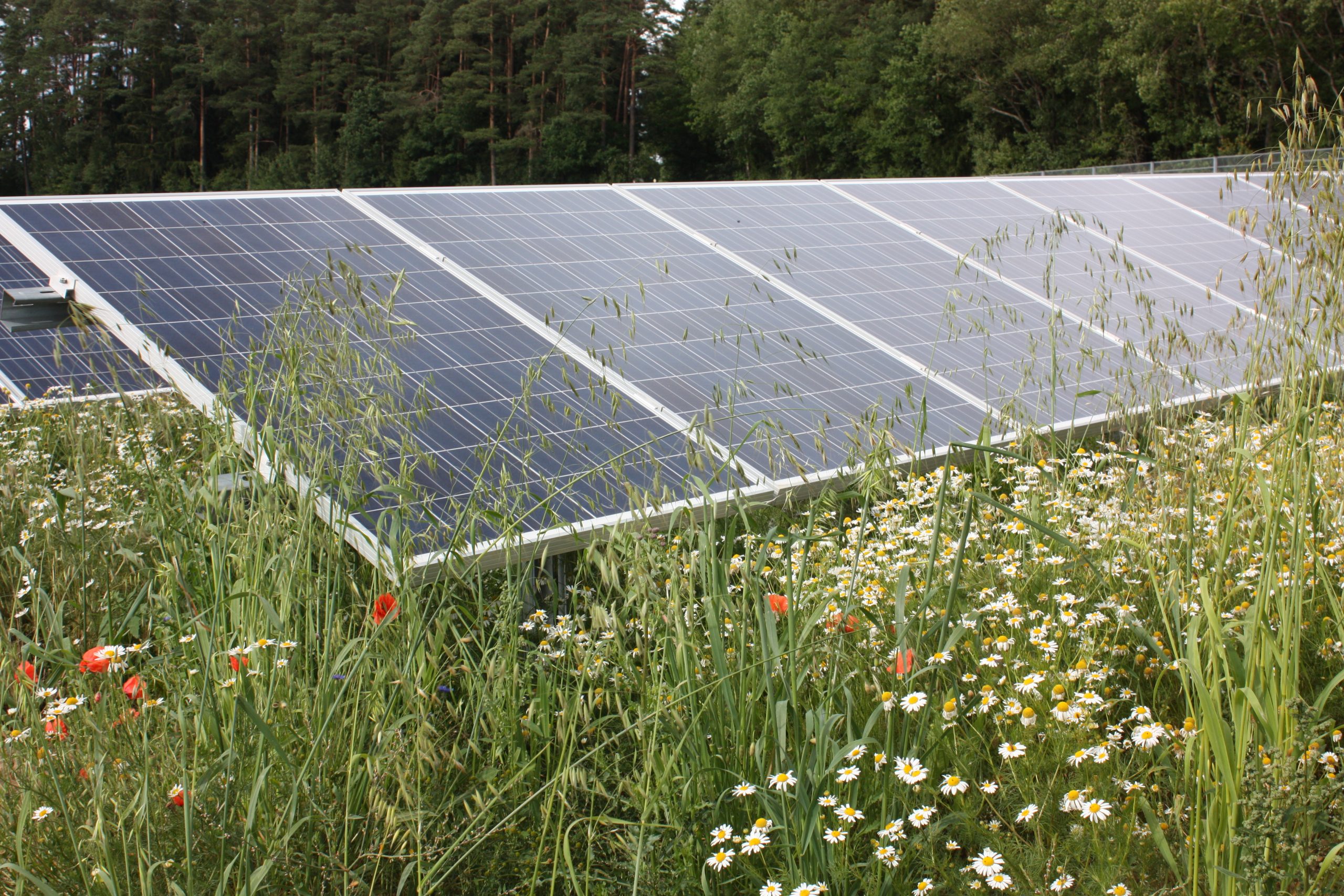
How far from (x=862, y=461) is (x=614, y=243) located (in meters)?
4.19

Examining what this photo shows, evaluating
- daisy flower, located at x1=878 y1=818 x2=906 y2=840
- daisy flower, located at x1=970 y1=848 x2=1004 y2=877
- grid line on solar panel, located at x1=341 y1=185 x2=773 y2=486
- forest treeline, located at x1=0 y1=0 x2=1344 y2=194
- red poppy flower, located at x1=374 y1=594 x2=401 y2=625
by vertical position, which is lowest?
daisy flower, located at x1=970 y1=848 x2=1004 y2=877

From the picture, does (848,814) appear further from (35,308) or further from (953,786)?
(35,308)

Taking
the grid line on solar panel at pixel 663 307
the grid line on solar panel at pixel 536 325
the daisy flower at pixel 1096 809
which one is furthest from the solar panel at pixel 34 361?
the daisy flower at pixel 1096 809

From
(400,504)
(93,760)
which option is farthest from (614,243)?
(93,760)

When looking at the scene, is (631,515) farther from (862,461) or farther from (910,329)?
(910,329)

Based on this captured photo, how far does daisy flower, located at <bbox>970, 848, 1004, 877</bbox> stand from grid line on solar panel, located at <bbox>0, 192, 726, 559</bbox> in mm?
1724

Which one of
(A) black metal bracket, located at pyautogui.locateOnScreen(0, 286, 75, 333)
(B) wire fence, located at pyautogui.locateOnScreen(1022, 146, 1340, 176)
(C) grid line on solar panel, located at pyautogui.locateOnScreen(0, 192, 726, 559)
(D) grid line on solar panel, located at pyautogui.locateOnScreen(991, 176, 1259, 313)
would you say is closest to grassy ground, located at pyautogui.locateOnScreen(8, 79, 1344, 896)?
(C) grid line on solar panel, located at pyautogui.locateOnScreen(0, 192, 726, 559)

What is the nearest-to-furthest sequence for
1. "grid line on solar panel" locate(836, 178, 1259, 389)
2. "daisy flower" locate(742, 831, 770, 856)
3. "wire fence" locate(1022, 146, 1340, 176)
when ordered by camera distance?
1. "daisy flower" locate(742, 831, 770, 856)
2. "grid line on solar panel" locate(836, 178, 1259, 389)
3. "wire fence" locate(1022, 146, 1340, 176)

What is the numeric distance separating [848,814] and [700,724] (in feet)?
1.28

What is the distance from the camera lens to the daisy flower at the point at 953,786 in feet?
7.83

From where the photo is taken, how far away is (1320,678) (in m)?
3.06

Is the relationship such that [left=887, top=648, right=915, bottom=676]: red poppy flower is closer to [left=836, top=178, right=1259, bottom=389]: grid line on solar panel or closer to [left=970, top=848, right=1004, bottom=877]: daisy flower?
[left=970, top=848, right=1004, bottom=877]: daisy flower

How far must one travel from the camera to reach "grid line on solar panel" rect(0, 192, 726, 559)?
447 centimetres

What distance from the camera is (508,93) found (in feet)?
195
